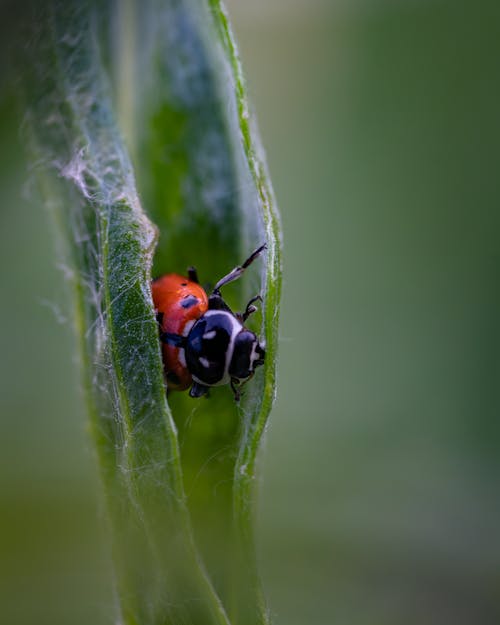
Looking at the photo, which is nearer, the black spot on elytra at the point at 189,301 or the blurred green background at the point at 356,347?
the black spot on elytra at the point at 189,301

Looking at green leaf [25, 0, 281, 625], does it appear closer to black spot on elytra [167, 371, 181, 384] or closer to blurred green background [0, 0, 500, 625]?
black spot on elytra [167, 371, 181, 384]

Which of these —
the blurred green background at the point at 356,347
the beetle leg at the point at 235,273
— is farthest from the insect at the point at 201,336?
the blurred green background at the point at 356,347

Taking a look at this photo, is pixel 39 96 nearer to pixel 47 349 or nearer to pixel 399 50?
pixel 47 349

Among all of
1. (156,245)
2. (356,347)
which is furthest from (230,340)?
(356,347)

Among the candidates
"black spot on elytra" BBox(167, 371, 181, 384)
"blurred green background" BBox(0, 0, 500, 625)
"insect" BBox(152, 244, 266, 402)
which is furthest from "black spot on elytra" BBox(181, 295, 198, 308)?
"blurred green background" BBox(0, 0, 500, 625)

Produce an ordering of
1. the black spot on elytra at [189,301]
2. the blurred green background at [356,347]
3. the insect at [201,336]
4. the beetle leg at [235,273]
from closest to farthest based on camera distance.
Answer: the beetle leg at [235,273]
the insect at [201,336]
the black spot on elytra at [189,301]
the blurred green background at [356,347]

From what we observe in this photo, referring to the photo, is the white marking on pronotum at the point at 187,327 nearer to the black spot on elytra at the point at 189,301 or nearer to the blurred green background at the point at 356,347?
the black spot on elytra at the point at 189,301

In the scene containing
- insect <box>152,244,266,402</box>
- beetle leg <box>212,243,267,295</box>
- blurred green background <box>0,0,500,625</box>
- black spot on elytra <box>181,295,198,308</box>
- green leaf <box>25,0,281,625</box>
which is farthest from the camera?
blurred green background <box>0,0,500,625</box>

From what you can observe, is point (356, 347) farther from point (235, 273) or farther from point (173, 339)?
point (235, 273)
